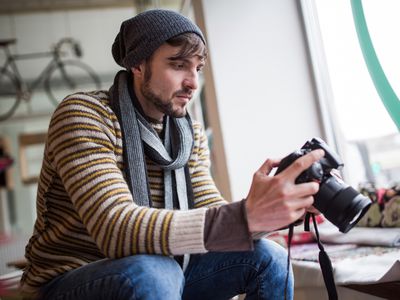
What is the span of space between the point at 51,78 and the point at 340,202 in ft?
16.0

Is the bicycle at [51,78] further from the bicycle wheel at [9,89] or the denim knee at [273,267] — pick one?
the denim knee at [273,267]

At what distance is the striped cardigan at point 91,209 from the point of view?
0.73m

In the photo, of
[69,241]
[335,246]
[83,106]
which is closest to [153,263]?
[69,241]

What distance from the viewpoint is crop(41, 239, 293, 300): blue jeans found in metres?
0.73

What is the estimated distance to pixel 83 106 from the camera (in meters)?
0.88

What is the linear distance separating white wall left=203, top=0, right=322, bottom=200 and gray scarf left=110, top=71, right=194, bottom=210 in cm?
91

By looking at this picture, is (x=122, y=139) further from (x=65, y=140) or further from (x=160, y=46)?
(x=160, y=46)

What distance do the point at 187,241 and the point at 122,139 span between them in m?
0.30

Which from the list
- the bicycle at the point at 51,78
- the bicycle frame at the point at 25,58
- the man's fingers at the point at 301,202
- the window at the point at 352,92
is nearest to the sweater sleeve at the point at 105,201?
the man's fingers at the point at 301,202

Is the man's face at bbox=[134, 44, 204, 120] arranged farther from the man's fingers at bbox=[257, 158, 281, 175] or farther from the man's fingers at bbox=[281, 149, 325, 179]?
the man's fingers at bbox=[281, 149, 325, 179]

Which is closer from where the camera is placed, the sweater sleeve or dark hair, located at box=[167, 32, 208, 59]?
the sweater sleeve

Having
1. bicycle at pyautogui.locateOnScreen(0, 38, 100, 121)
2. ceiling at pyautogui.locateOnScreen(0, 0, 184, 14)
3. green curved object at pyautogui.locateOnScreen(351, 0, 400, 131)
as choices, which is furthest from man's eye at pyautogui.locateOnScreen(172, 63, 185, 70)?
bicycle at pyautogui.locateOnScreen(0, 38, 100, 121)

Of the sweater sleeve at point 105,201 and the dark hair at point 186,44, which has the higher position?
the dark hair at point 186,44

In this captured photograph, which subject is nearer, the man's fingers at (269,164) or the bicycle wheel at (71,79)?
the man's fingers at (269,164)
